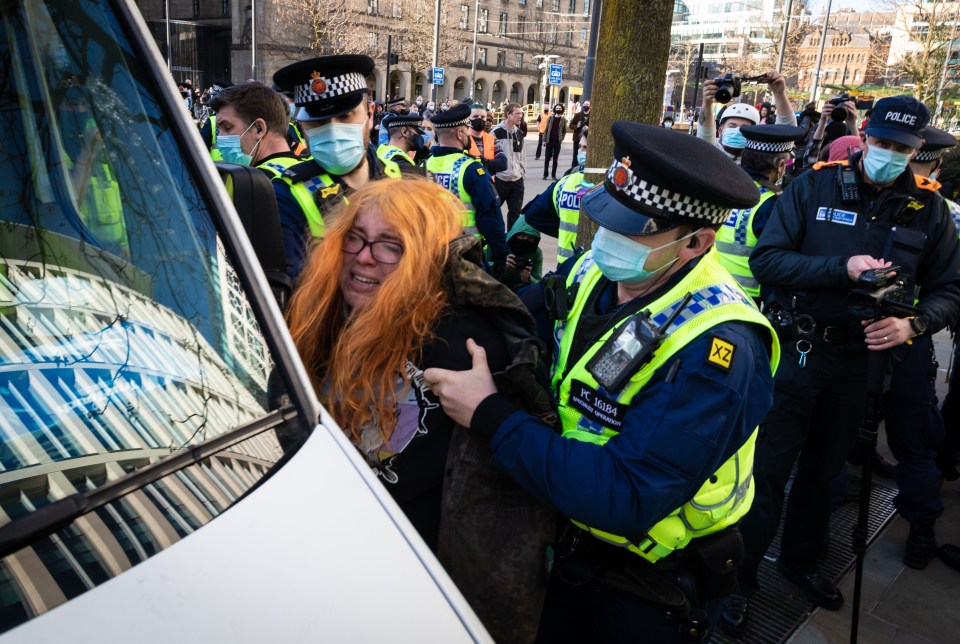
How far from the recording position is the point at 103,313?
4.05 feet

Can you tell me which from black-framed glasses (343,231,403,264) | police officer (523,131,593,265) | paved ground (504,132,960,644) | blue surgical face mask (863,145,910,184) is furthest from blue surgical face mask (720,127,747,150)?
black-framed glasses (343,231,403,264)

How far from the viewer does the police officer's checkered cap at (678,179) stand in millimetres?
1762

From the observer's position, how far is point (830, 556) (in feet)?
12.3

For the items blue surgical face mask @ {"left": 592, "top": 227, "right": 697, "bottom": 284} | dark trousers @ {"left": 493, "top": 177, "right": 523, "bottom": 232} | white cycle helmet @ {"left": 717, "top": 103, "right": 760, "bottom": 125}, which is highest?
white cycle helmet @ {"left": 717, "top": 103, "right": 760, "bottom": 125}

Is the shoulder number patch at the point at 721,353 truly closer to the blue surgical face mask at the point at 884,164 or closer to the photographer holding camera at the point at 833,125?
the blue surgical face mask at the point at 884,164

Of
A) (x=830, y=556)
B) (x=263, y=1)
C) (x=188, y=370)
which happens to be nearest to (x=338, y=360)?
(x=188, y=370)

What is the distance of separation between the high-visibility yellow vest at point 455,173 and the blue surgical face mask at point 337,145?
1984 millimetres

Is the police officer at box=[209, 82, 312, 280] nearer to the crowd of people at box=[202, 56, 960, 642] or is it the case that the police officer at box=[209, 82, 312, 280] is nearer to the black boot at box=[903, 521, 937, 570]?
the crowd of people at box=[202, 56, 960, 642]

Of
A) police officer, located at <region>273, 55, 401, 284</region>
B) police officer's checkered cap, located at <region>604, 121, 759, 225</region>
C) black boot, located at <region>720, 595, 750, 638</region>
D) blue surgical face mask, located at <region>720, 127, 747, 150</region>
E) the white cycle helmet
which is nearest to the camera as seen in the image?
police officer's checkered cap, located at <region>604, 121, 759, 225</region>

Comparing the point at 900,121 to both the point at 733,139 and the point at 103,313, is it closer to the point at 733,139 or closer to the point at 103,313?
the point at 733,139

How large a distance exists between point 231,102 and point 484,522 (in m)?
3.70

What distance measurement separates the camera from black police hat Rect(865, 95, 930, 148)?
3172 mm

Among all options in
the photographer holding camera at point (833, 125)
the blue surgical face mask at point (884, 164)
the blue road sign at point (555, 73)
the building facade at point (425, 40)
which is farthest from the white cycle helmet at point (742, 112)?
A: the blue road sign at point (555, 73)

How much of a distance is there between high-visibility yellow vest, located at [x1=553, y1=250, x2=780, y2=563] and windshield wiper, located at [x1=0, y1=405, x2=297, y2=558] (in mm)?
766
